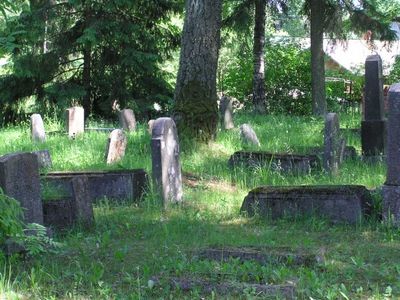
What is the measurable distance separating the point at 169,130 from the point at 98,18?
41.7 ft

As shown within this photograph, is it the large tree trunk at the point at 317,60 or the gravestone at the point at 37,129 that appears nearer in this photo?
the gravestone at the point at 37,129

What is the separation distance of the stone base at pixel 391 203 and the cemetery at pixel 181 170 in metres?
0.02

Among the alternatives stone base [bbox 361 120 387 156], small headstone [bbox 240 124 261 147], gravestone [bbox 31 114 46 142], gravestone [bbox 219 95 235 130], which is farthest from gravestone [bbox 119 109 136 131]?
stone base [bbox 361 120 387 156]

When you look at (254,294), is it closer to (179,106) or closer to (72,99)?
Result: (179,106)

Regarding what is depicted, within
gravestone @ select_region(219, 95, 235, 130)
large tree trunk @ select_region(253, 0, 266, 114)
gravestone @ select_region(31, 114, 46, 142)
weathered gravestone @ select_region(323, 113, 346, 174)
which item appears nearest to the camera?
weathered gravestone @ select_region(323, 113, 346, 174)

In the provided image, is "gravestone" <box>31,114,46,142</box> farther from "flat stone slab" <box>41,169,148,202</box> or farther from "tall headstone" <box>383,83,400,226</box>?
"tall headstone" <box>383,83,400,226</box>

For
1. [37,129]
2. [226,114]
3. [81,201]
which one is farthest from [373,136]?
[37,129]

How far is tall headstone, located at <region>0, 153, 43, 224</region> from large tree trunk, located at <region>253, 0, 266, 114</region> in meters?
15.6

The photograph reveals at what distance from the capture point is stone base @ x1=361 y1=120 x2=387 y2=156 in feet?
38.5

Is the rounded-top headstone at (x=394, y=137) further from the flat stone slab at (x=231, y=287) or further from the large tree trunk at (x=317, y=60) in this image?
the large tree trunk at (x=317, y=60)

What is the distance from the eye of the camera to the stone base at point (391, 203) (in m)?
7.10

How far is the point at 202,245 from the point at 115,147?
556cm

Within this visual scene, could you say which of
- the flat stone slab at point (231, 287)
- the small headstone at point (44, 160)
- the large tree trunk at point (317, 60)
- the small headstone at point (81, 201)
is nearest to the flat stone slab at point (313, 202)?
the small headstone at point (81, 201)

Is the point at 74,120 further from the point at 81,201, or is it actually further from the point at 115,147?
the point at 81,201
